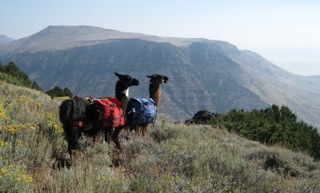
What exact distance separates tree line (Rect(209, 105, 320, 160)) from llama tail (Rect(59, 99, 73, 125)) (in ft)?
27.4

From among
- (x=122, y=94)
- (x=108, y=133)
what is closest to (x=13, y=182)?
(x=108, y=133)

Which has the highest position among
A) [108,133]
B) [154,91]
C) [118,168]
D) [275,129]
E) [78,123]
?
[154,91]

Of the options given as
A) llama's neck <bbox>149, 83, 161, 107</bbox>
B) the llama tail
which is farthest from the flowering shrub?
llama's neck <bbox>149, 83, 161, 107</bbox>

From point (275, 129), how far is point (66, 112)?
33.4 feet

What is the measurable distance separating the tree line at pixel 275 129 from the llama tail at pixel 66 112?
8.36 meters

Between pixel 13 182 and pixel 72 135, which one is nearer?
pixel 13 182

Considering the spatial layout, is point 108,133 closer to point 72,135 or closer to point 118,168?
point 72,135

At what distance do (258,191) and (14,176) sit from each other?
3.44m

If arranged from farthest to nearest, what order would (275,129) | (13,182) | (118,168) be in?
1. (275,129)
2. (118,168)
3. (13,182)

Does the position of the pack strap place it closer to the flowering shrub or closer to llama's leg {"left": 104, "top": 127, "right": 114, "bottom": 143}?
llama's leg {"left": 104, "top": 127, "right": 114, "bottom": 143}

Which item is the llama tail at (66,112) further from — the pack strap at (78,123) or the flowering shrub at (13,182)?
the flowering shrub at (13,182)

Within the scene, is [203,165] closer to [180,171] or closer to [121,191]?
[180,171]

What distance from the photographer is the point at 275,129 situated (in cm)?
1391

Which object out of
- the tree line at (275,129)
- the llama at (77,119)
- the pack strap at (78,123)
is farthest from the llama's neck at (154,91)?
the tree line at (275,129)
